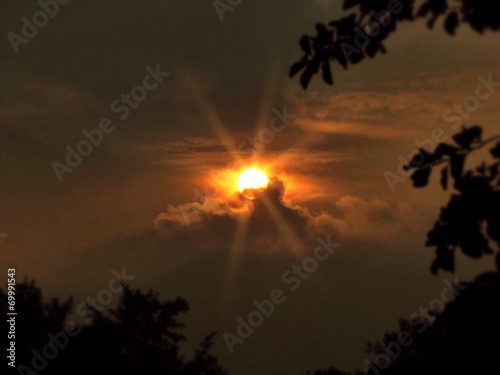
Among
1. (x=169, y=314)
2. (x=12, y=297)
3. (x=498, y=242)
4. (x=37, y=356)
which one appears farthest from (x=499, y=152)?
(x=169, y=314)

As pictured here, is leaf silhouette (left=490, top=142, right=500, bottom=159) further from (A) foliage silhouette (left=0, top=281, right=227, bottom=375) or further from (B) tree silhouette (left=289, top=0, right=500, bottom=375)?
(A) foliage silhouette (left=0, top=281, right=227, bottom=375)

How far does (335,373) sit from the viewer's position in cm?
2328

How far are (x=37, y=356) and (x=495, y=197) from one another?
11.2 meters

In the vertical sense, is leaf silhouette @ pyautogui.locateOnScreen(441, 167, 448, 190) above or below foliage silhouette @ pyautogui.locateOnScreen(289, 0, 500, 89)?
below

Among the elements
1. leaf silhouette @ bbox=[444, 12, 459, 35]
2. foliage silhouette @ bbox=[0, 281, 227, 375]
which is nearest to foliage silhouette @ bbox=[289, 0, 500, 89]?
leaf silhouette @ bbox=[444, 12, 459, 35]

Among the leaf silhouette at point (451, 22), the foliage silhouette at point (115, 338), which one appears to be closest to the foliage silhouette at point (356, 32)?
the leaf silhouette at point (451, 22)

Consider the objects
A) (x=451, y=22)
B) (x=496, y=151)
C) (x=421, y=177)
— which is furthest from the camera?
(x=421, y=177)

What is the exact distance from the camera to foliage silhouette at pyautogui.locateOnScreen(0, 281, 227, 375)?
15.0 m

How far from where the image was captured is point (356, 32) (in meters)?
7.61

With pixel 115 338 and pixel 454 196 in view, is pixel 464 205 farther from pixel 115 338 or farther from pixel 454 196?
pixel 115 338

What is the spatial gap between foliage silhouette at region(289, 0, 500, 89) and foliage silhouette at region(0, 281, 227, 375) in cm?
878

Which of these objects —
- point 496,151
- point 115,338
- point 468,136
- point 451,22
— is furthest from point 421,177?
point 115,338

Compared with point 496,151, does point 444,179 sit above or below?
below

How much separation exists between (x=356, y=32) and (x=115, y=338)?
1030 cm
